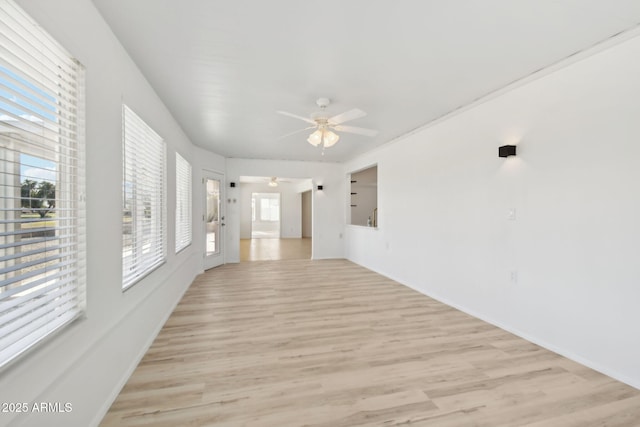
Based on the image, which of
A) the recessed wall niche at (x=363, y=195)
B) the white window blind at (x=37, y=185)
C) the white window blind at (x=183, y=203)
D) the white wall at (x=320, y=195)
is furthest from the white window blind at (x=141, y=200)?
the recessed wall niche at (x=363, y=195)

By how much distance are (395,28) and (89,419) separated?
123 inches

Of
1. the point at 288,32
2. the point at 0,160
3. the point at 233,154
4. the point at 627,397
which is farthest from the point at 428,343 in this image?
the point at 233,154

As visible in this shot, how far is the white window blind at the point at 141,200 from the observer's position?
2496 mm

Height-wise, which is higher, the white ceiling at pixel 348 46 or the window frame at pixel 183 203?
the white ceiling at pixel 348 46

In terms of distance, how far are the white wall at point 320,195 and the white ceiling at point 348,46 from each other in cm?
356

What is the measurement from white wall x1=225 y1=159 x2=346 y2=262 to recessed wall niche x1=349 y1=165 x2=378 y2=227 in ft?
2.62

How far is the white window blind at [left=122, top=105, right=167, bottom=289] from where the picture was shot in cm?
250

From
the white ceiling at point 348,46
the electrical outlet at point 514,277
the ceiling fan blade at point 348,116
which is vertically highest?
the white ceiling at point 348,46

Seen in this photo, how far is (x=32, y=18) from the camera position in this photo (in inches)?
50.5

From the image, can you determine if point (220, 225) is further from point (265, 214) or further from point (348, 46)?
point (265, 214)

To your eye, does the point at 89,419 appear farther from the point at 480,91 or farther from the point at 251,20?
the point at 480,91

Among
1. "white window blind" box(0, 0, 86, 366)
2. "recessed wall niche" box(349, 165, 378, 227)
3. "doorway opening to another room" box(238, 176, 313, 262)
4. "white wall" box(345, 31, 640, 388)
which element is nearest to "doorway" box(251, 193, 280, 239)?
"doorway opening to another room" box(238, 176, 313, 262)

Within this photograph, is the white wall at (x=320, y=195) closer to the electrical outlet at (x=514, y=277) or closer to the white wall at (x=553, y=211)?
the white wall at (x=553, y=211)

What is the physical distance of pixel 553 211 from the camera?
2729 millimetres
